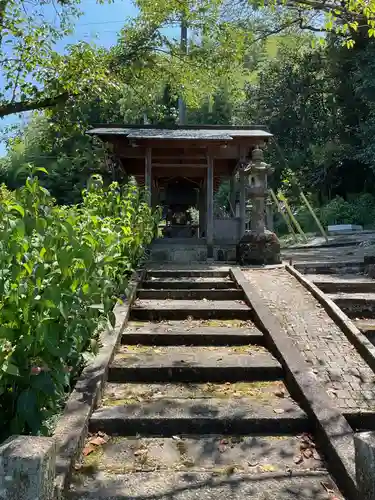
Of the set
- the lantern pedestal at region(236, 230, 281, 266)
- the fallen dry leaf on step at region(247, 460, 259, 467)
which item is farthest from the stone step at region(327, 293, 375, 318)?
the fallen dry leaf on step at region(247, 460, 259, 467)

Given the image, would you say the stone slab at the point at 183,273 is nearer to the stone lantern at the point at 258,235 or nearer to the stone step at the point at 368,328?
the stone lantern at the point at 258,235

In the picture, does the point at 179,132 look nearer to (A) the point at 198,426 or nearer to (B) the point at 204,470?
(A) the point at 198,426

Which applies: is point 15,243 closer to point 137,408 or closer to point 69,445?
point 69,445

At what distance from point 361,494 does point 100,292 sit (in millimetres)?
1971

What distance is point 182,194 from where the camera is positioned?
570 inches

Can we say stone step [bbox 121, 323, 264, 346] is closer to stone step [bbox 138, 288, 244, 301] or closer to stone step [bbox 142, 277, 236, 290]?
stone step [bbox 138, 288, 244, 301]

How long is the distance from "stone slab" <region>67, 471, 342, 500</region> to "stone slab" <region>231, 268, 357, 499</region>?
16cm

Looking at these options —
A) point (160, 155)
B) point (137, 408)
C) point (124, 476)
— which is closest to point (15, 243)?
point (124, 476)

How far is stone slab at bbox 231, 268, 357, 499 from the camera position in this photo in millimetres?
2719

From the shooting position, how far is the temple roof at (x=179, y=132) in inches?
387

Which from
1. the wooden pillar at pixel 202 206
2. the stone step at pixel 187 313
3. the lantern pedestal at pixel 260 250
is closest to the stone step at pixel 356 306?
the stone step at pixel 187 313

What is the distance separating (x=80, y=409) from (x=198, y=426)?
2.69ft

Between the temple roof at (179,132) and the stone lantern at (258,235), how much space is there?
969 millimetres

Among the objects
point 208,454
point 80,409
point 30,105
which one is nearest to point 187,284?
point 80,409
